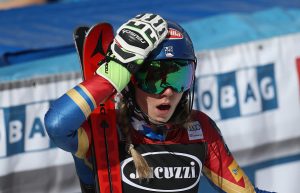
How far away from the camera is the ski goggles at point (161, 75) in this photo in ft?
8.71

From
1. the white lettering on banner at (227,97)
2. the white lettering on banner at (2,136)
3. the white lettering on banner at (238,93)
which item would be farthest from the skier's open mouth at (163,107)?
the white lettering on banner at (227,97)

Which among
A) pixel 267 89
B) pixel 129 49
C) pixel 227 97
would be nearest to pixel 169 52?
pixel 129 49

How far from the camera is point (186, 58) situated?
2682 millimetres

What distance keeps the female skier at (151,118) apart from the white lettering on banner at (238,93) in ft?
5.02

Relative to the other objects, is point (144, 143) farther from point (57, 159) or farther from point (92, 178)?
point (57, 159)

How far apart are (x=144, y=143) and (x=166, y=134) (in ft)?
0.31

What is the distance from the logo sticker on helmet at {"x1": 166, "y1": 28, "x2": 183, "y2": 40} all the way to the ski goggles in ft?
0.28

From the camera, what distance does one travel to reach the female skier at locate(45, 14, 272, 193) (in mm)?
2496

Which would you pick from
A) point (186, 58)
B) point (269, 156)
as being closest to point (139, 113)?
point (186, 58)

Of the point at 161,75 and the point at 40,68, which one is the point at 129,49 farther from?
the point at 40,68

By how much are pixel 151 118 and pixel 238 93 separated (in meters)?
1.94

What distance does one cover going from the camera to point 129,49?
2.48m

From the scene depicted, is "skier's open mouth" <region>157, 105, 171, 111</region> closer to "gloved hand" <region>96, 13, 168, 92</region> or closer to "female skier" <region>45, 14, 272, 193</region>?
"female skier" <region>45, 14, 272, 193</region>

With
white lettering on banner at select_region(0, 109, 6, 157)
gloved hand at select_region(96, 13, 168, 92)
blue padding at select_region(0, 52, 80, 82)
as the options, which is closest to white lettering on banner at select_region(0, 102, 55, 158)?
white lettering on banner at select_region(0, 109, 6, 157)
